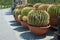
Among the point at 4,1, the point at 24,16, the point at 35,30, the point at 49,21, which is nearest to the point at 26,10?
the point at 24,16

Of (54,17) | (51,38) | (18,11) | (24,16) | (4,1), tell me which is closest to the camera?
(51,38)

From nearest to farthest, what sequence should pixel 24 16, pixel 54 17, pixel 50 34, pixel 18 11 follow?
1. pixel 50 34
2. pixel 54 17
3. pixel 24 16
4. pixel 18 11

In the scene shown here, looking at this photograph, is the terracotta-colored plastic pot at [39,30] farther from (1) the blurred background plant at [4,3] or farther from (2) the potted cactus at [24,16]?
(1) the blurred background plant at [4,3]

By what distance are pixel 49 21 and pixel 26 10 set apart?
153 cm

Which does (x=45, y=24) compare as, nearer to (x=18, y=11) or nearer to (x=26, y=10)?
(x=26, y=10)

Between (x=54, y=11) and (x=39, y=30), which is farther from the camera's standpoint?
(x=54, y=11)

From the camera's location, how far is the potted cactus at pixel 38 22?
7.36 m

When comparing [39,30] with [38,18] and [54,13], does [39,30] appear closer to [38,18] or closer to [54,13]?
[38,18]

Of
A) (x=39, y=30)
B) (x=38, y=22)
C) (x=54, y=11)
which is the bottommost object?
(x=39, y=30)

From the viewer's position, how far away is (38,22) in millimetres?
7422

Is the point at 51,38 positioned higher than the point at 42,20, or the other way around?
the point at 42,20

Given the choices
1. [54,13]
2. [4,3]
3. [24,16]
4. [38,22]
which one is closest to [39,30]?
[38,22]

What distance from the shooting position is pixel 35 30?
7.41 metres

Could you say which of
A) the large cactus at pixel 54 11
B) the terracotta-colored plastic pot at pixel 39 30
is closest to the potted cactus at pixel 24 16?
the large cactus at pixel 54 11
